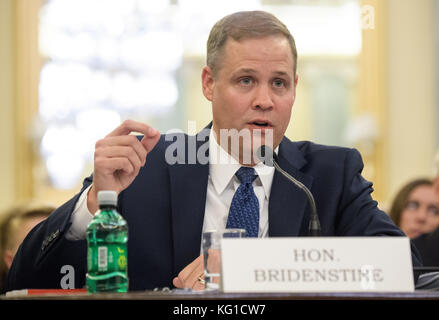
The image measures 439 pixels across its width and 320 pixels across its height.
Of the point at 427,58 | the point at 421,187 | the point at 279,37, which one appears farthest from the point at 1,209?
the point at 279,37

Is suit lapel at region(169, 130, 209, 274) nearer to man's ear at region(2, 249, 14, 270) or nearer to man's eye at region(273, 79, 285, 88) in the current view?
man's eye at region(273, 79, 285, 88)

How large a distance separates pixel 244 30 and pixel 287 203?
510mm

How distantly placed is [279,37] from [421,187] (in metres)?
Answer: 2.04

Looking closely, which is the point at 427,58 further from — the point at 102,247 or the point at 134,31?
the point at 102,247

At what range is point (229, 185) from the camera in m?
2.10

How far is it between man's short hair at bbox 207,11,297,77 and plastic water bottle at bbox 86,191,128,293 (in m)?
0.81

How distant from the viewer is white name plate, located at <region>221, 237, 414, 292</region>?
1.26 m

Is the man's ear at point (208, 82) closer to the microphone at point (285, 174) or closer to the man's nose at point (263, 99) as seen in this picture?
the man's nose at point (263, 99)

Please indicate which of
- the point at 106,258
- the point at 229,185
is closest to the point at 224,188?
the point at 229,185

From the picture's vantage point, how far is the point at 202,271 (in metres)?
1.68

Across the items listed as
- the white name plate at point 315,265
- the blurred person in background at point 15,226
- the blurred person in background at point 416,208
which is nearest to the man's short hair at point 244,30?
the white name plate at point 315,265

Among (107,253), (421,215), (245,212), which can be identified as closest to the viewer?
(107,253)

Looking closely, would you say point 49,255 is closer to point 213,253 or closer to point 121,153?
point 121,153

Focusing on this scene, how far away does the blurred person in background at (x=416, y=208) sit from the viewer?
3779mm
